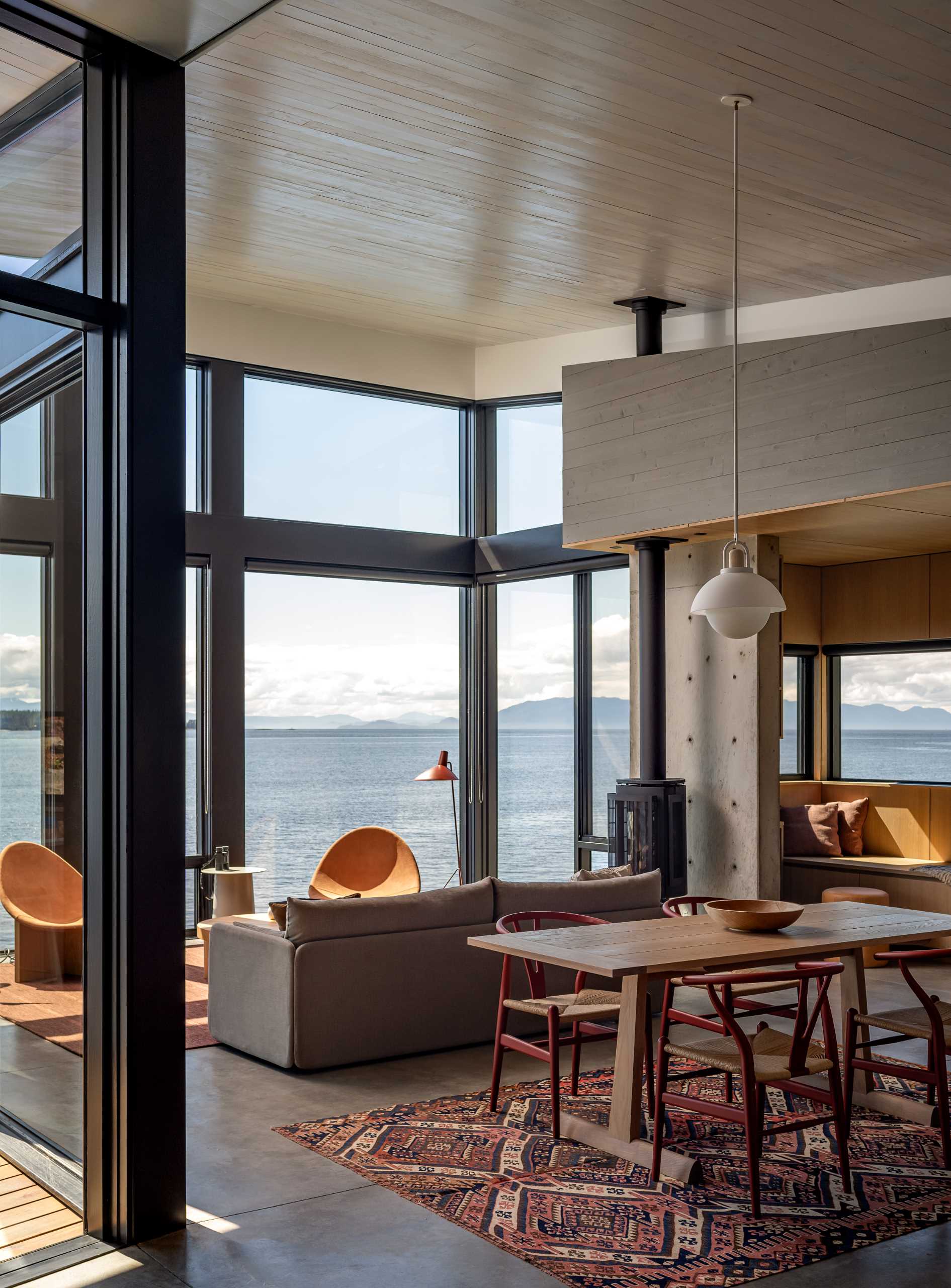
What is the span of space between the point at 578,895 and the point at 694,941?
1637 mm

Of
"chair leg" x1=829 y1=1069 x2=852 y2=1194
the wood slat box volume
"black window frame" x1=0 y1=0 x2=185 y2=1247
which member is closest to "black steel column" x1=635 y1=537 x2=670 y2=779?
the wood slat box volume

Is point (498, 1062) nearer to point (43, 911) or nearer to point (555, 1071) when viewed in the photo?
point (555, 1071)

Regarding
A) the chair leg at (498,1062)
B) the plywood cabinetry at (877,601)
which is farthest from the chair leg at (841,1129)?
the plywood cabinetry at (877,601)

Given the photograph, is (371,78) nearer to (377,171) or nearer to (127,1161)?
(377,171)

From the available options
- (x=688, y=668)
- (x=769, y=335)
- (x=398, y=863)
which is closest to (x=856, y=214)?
(x=769, y=335)

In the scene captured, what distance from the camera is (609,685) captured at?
970cm

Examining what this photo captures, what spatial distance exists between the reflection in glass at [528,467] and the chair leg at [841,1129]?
6206mm

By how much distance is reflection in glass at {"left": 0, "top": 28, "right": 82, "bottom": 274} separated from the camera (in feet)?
11.7

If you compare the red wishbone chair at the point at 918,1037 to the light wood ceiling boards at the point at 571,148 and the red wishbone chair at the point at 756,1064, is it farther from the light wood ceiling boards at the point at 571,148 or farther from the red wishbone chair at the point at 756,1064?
the light wood ceiling boards at the point at 571,148

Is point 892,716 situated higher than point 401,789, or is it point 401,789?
point 892,716

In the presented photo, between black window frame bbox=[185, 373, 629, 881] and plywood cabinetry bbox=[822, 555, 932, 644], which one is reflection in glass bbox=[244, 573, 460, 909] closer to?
black window frame bbox=[185, 373, 629, 881]

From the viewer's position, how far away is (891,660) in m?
9.42

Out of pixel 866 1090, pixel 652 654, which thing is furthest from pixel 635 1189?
pixel 652 654

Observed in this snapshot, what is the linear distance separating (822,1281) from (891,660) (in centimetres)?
660
